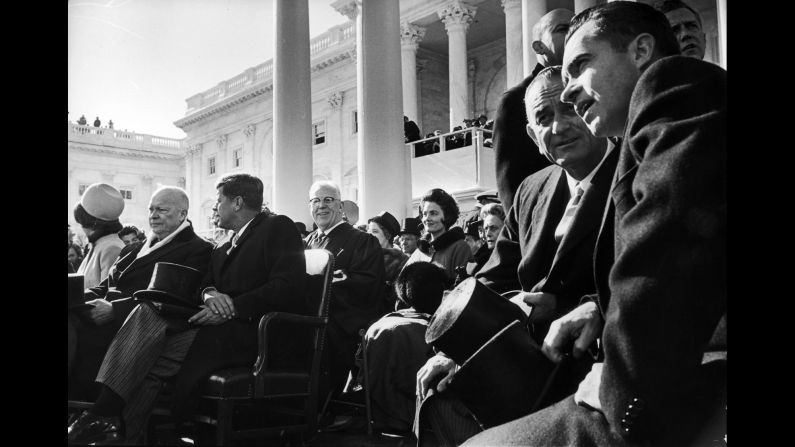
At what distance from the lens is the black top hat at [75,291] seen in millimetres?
4039

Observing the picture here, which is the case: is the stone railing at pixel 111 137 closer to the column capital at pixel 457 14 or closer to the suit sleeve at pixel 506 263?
the column capital at pixel 457 14

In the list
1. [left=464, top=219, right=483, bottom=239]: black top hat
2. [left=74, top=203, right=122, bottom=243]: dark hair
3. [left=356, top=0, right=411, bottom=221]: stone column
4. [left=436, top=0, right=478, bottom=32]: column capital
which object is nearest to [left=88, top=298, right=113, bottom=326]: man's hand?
[left=74, top=203, right=122, bottom=243]: dark hair

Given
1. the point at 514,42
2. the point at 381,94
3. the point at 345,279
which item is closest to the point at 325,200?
the point at 345,279

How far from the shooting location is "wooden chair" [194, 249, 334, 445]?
3.95 metres

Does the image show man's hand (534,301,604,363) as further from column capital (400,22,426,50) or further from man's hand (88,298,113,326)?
column capital (400,22,426,50)

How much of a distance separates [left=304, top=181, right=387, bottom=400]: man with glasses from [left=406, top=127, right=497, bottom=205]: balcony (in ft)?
41.6

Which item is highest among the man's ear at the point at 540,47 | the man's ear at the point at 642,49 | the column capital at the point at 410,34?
the column capital at the point at 410,34

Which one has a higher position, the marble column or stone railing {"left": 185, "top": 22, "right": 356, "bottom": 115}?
stone railing {"left": 185, "top": 22, "right": 356, "bottom": 115}

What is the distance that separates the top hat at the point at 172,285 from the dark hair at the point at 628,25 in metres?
3.04

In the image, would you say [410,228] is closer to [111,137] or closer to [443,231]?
[443,231]

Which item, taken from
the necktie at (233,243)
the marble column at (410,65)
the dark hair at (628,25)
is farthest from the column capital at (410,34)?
the dark hair at (628,25)

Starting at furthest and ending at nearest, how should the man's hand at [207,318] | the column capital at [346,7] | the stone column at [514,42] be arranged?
the column capital at [346,7], the stone column at [514,42], the man's hand at [207,318]

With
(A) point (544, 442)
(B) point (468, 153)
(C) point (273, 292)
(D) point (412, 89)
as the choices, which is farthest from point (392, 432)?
(D) point (412, 89)

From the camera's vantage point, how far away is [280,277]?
14.1 feet
